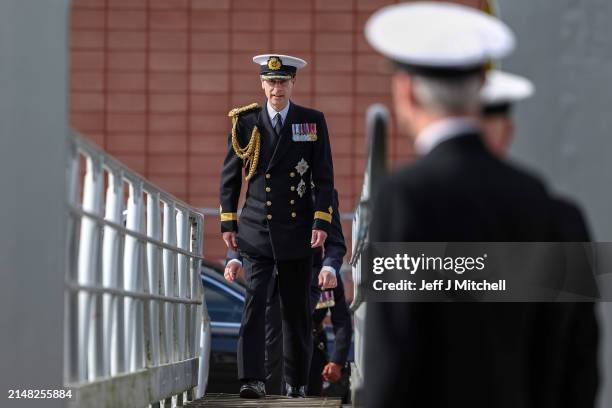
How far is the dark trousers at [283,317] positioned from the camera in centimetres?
866

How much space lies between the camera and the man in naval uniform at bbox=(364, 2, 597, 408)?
11.5 feet

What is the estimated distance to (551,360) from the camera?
3.65 metres

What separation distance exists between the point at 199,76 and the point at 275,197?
10.5 m

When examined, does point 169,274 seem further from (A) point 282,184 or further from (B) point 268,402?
(B) point 268,402

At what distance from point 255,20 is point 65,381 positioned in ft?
42.9

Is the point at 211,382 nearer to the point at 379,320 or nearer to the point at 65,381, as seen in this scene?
the point at 65,381

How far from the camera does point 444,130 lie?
359 cm

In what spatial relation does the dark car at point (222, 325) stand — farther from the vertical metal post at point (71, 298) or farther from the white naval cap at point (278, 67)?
the vertical metal post at point (71, 298)

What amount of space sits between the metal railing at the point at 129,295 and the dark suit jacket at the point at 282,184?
387 mm

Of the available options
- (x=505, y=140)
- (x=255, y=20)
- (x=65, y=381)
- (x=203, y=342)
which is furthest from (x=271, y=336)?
(x=255, y=20)

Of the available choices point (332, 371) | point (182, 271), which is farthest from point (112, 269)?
point (332, 371)

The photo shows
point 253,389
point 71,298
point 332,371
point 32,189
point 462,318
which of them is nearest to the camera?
point 462,318

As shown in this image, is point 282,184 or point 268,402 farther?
point 282,184

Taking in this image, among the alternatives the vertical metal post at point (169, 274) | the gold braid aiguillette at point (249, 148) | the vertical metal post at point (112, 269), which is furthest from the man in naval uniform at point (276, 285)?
the vertical metal post at point (112, 269)
